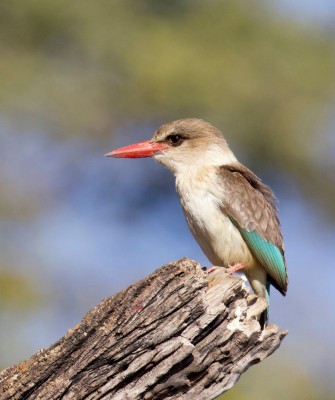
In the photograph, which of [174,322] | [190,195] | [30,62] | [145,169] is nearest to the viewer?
[174,322]

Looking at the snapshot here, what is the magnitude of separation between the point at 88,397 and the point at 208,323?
59 centimetres

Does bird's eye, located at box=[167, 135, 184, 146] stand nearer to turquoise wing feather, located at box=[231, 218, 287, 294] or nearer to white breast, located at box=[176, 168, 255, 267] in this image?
white breast, located at box=[176, 168, 255, 267]

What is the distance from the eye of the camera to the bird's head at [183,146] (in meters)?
6.81

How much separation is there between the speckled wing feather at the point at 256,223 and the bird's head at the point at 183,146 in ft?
0.98

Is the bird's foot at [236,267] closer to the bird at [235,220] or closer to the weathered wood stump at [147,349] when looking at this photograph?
the bird at [235,220]

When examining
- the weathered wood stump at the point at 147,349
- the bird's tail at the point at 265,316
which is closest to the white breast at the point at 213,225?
the bird's tail at the point at 265,316

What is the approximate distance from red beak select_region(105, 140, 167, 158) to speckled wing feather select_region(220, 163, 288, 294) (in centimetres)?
53

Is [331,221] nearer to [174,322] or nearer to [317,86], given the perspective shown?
[317,86]

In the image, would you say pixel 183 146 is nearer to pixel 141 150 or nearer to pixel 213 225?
pixel 141 150

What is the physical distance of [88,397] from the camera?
459 centimetres

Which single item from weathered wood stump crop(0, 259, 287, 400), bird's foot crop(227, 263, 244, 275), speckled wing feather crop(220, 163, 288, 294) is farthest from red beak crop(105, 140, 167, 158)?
weathered wood stump crop(0, 259, 287, 400)

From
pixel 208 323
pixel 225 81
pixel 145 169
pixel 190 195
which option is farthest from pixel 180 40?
pixel 208 323

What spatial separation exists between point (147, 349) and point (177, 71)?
865 cm

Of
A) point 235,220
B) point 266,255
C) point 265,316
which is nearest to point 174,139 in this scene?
point 235,220
